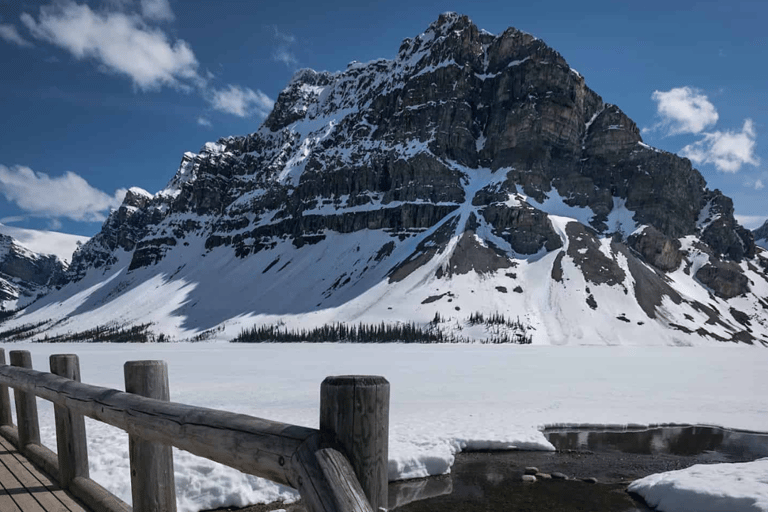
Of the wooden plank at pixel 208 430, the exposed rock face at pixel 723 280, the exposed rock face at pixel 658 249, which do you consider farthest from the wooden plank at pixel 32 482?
the exposed rock face at pixel 723 280

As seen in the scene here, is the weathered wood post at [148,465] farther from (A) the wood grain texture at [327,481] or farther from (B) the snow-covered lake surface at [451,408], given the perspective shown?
(B) the snow-covered lake surface at [451,408]

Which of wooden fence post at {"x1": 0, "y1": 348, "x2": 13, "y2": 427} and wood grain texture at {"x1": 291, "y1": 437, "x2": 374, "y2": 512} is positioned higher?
wood grain texture at {"x1": 291, "y1": 437, "x2": 374, "y2": 512}

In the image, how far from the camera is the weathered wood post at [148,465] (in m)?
3.89

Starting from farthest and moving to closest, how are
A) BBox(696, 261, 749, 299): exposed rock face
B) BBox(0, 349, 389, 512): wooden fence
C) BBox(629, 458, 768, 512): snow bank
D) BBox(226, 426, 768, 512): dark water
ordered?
BBox(696, 261, 749, 299): exposed rock face → BBox(226, 426, 768, 512): dark water → BBox(629, 458, 768, 512): snow bank → BBox(0, 349, 389, 512): wooden fence

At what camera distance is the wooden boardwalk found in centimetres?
493

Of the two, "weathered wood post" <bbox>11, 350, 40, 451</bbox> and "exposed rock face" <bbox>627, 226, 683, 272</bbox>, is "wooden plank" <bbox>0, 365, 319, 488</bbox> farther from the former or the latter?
"exposed rock face" <bbox>627, 226, 683, 272</bbox>

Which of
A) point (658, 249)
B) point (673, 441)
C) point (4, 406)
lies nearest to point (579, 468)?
point (673, 441)

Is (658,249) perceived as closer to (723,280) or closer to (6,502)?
(723,280)

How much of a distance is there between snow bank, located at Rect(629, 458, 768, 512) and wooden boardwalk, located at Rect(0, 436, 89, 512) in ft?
34.0

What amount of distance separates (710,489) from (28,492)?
1158 centimetres

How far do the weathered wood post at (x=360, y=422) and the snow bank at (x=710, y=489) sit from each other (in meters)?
9.12

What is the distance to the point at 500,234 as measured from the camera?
16412 centimetres

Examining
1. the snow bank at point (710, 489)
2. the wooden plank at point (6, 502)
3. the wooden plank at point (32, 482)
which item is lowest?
the snow bank at point (710, 489)

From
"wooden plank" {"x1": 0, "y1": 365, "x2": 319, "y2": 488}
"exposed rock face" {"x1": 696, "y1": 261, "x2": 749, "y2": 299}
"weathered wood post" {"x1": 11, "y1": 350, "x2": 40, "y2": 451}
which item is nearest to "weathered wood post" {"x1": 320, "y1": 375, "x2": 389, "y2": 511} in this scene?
"wooden plank" {"x1": 0, "y1": 365, "x2": 319, "y2": 488}
